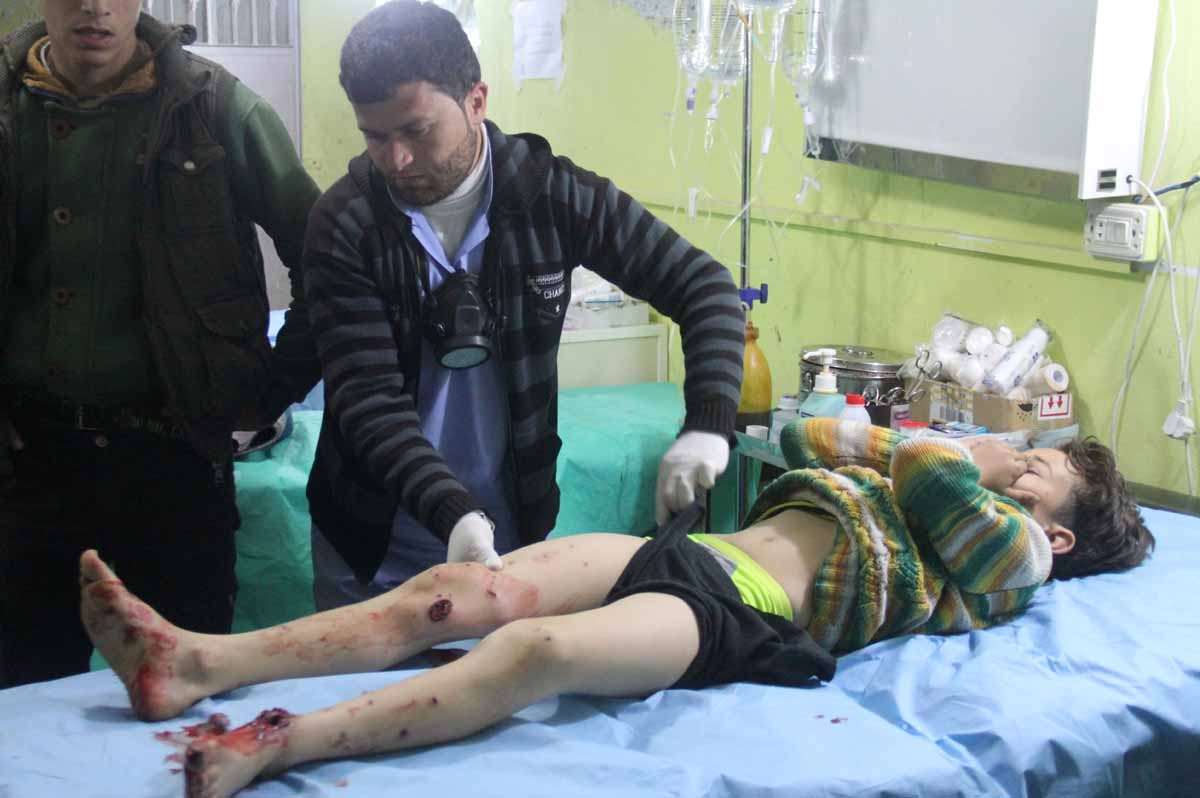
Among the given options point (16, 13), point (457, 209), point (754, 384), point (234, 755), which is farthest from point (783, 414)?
point (16, 13)

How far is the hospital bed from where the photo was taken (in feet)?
4.00

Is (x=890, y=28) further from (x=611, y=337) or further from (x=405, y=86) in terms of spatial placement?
(x=405, y=86)

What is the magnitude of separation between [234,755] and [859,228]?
2028 mm

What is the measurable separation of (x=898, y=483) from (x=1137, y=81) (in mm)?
962

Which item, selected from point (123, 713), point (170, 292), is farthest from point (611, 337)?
point (123, 713)

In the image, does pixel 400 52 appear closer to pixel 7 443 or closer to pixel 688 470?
pixel 688 470

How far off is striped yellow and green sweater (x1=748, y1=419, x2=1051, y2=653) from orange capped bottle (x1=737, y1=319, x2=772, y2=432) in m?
1.06

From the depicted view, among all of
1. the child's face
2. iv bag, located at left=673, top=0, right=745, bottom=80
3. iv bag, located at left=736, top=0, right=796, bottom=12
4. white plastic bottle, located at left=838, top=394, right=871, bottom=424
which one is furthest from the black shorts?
iv bag, located at left=673, top=0, right=745, bottom=80

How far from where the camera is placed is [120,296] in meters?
1.82

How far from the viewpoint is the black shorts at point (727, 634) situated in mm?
1479

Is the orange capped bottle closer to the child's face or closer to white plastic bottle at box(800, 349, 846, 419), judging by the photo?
white plastic bottle at box(800, 349, 846, 419)

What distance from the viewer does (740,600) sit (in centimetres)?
155

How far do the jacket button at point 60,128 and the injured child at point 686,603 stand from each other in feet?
2.39

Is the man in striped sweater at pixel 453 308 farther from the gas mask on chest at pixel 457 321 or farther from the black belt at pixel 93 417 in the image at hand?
the black belt at pixel 93 417
